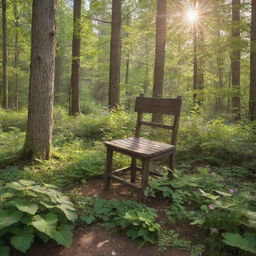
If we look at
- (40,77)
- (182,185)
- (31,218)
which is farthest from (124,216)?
(40,77)

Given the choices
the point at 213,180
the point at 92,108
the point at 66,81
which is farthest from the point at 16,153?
the point at 66,81

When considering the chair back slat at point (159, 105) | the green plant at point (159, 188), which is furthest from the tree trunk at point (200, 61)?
the green plant at point (159, 188)

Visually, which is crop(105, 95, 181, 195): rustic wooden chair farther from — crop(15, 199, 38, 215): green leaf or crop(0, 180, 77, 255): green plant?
crop(15, 199, 38, 215): green leaf

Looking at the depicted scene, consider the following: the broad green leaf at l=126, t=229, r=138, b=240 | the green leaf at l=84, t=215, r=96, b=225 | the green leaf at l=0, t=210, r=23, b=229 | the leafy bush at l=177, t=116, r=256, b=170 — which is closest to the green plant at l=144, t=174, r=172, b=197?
the broad green leaf at l=126, t=229, r=138, b=240

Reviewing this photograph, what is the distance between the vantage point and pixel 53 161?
12.3ft

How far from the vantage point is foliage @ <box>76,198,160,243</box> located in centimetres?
201

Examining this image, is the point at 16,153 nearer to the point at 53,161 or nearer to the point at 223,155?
the point at 53,161

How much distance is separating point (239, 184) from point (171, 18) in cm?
787

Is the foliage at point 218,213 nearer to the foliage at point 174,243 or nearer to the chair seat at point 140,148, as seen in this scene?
the foliage at point 174,243

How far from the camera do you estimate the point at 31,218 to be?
5.89ft

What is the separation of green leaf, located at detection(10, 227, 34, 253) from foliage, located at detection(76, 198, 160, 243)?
0.64m

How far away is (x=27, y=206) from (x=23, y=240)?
0.26m

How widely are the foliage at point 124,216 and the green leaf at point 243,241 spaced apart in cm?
60

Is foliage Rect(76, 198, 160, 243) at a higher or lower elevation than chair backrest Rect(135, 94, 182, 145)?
lower
